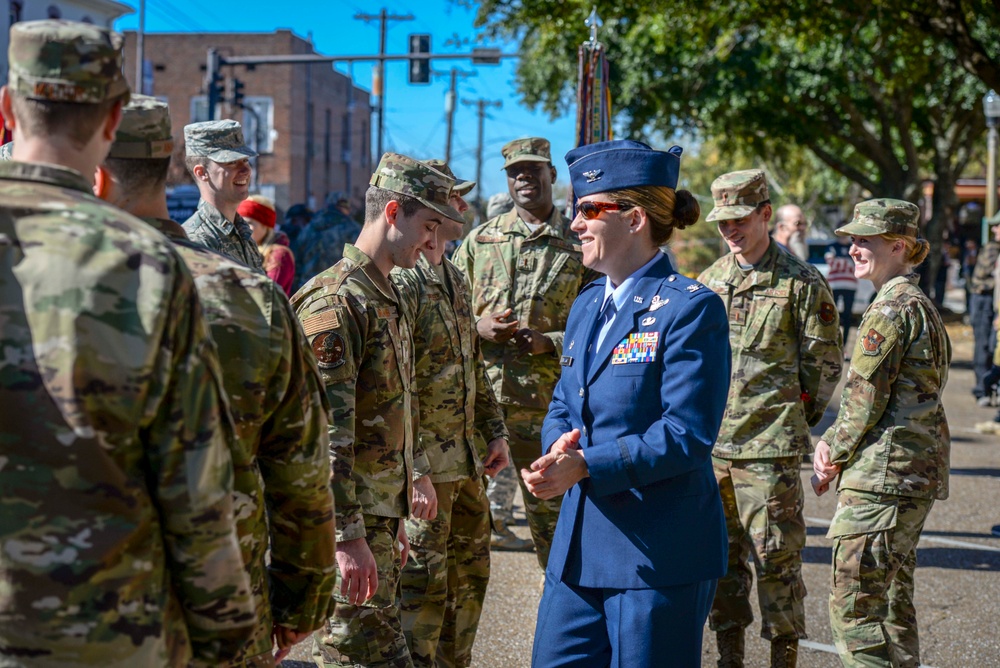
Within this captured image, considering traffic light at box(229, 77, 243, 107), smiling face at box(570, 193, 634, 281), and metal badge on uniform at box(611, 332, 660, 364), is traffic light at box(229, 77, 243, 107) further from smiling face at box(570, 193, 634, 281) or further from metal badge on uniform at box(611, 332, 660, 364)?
metal badge on uniform at box(611, 332, 660, 364)

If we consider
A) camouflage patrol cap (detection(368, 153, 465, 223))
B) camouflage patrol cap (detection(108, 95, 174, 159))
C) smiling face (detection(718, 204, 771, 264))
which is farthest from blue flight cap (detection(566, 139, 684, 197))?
smiling face (detection(718, 204, 771, 264))

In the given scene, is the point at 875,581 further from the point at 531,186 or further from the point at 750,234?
the point at 531,186

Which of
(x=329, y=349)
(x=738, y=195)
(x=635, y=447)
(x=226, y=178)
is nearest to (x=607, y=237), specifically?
(x=635, y=447)

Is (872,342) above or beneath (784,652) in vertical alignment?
above

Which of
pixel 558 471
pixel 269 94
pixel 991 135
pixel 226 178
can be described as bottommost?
pixel 558 471

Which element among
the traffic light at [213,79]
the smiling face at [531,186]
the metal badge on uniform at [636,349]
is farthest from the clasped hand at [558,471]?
the traffic light at [213,79]

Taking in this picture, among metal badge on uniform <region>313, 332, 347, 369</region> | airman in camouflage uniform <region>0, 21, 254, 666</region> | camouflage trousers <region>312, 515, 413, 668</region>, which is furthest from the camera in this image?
camouflage trousers <region>312, 515, 413, 668</region>

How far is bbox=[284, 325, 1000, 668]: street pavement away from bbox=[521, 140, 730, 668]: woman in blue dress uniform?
A: 12 centimetres

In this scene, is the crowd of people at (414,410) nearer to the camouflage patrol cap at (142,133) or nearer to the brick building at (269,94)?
the camouflage patrol cap at (142,133)

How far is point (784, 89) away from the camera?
23.9 meters

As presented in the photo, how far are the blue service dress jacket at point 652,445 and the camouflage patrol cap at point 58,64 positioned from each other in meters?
1.68

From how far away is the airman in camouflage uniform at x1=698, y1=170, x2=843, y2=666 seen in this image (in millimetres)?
5000

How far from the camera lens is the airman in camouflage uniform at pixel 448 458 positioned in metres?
4.33

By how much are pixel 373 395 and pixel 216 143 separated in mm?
2144
